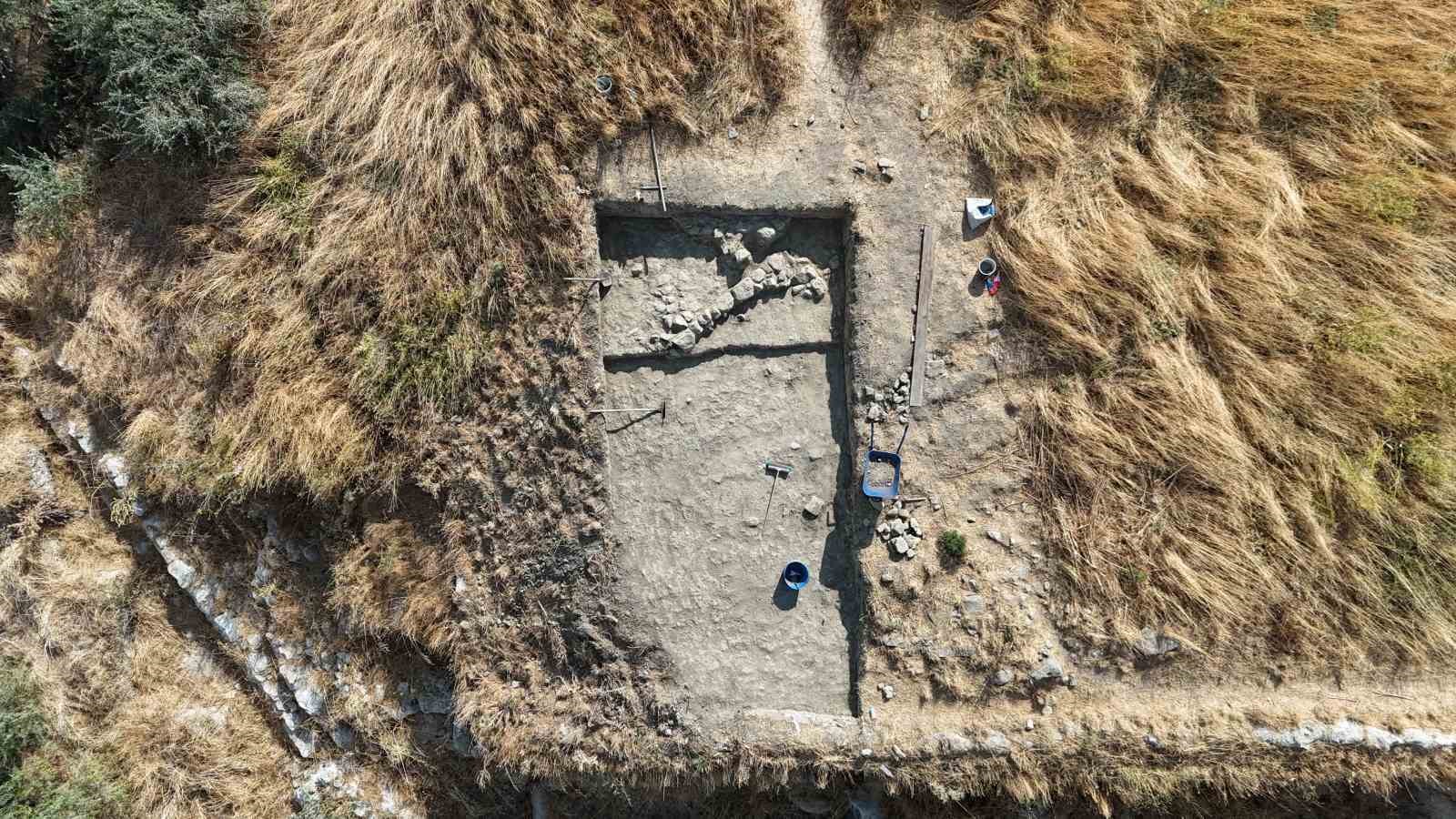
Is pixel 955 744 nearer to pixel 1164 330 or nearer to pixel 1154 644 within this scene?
pixel 1154 644

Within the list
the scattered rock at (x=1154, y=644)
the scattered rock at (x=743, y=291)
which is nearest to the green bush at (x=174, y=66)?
the scattered rock at (x=743, y=291)

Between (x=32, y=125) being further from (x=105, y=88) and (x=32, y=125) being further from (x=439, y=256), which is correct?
(x=439, y=256)

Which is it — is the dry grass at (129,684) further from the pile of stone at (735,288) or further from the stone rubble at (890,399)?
the stone rubble at (890,399)

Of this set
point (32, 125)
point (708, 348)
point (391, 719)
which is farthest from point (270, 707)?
point (32, 125)

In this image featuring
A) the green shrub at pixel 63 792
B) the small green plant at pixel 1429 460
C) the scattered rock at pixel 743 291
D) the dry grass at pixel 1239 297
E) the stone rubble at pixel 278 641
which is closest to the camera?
the small green plant at pixel 1429 460

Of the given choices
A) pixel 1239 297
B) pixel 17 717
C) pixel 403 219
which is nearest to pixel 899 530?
pixel 1239 297

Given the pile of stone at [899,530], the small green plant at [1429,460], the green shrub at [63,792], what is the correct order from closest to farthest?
1. the small green plant at [1429,460]
2. the pile of stone at [899,530]
3. the green shrub at [63,792]

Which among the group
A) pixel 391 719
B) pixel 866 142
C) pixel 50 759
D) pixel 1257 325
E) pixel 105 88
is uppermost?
pixel 105 88
